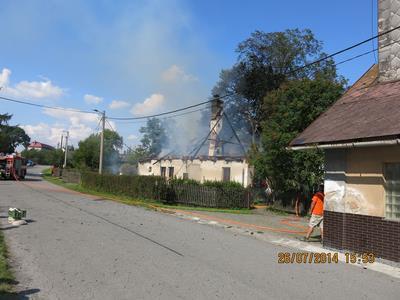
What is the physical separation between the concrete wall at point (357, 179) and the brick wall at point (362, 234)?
0.17m

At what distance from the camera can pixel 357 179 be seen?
34.2ft

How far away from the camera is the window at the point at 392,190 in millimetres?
9516

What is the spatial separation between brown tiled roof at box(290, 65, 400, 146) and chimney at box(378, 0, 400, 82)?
0.98 ft

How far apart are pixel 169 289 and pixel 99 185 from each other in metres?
28.0

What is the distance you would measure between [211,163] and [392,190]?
2495cm

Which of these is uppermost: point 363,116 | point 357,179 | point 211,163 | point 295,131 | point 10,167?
point 295,131

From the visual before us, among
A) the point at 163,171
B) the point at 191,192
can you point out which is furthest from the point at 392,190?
the point at 163,171

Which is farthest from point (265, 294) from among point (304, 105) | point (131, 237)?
point (304, 105)

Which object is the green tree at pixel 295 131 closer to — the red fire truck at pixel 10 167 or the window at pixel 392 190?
the window at pixel 392 190

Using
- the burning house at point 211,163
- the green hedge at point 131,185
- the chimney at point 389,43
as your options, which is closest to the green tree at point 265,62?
the burning house at point 211,163

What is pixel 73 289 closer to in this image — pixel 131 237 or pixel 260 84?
pixel 131 237

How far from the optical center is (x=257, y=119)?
46438 mm

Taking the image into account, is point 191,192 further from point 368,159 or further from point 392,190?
point 392,190

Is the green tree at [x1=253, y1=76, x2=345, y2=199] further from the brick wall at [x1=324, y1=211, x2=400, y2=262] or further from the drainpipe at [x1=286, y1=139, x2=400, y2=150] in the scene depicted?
the brick wall at [x1=324, y1=211, x2=400, y2=262]
